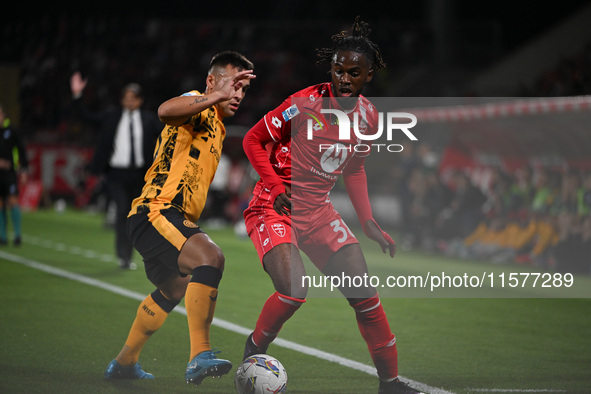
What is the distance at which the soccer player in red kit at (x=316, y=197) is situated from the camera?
4969 mm

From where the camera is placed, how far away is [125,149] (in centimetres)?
1096

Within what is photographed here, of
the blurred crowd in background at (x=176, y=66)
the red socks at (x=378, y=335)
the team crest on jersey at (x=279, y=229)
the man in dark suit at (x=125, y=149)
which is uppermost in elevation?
the blurred crowd in background at (x=176, y=66)

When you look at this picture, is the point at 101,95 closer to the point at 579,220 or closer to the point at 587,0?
the point at 587,0

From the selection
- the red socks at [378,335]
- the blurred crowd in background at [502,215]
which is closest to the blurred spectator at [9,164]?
the blurred crowd in background at [502,215]

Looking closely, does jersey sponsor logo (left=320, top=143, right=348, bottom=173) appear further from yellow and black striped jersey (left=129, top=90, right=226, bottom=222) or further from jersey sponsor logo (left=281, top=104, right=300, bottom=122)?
yellow and black striped jersey (left=129, top=90, right=226, bottom=222)

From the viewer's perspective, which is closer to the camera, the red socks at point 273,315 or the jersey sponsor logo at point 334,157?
the red socks at point 273,315

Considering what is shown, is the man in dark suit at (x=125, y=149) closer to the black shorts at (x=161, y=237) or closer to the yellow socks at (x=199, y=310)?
the black shorts at (x=161, y=237)

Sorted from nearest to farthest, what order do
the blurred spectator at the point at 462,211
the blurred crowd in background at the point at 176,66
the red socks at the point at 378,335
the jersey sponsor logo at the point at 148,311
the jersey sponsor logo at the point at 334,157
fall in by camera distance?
Result: the red socks at the point at 378,335 → the jersey sponsor logo at the point at 334,157 → the jersey sponsor logo at the point at 148,311 → the blurred spectator at the point at 462,211 → the blurred crowd in background at the point at 176,66

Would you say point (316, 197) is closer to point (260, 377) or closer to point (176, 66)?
point (260, 377)

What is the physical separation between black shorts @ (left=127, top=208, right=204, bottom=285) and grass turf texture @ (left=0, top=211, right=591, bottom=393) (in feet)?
2.40

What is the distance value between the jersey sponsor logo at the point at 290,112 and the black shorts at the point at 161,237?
82 centimetres

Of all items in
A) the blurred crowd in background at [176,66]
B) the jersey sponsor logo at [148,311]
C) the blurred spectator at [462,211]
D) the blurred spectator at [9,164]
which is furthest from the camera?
the blurred crowd in background at [176,66]

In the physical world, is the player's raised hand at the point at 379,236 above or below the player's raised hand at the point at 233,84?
below

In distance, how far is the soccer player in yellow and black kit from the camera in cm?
486
